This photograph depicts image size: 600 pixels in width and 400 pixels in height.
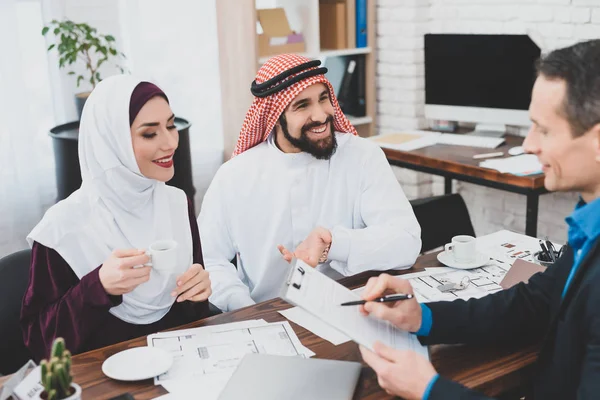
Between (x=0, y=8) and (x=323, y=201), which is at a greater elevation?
(x=0, y=8)

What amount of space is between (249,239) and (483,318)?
102 cm

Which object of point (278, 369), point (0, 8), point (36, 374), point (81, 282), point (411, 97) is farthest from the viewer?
point (411, 97)

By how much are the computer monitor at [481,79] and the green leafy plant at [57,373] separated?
9.72 ft

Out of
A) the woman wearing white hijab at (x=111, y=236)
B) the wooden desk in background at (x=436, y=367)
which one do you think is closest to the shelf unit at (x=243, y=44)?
the woman wearing white hijab at (x=111, y=236)

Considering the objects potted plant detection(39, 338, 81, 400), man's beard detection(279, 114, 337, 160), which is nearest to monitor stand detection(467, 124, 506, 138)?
man's beard detection(279, 114, 337, 160)

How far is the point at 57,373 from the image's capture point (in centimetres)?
119

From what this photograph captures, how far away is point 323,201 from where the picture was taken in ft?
8.04

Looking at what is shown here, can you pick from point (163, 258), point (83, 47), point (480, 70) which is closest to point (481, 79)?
point (480, 70)

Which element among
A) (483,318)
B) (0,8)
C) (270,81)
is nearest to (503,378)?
(483,318)

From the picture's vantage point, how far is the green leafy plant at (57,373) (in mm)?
1183

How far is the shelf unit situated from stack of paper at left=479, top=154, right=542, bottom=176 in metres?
1.28

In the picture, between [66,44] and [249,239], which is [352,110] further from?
[249,239]

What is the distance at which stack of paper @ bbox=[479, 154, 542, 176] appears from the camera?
3164mm

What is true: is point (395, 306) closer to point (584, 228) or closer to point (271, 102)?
point (584, 228)
